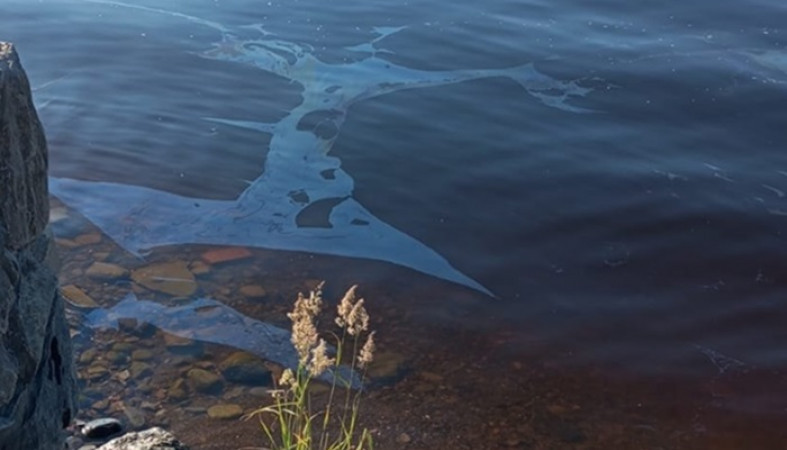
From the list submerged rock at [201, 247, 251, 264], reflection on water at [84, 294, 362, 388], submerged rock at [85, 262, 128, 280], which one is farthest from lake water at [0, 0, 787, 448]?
reflection on water at [84, 294, 362, 388]

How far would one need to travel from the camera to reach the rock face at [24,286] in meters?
3.69

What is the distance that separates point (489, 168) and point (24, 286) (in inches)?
238

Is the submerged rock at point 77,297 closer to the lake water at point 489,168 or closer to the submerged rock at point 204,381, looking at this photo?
the lake water at point 489,168

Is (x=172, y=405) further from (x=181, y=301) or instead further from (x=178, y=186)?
(x=178, y=186)

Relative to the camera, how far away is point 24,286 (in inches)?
153

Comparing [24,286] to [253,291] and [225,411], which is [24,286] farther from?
[253,291]

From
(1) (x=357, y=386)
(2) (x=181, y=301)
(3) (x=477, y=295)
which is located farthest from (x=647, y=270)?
(2) (x=181, y=301)

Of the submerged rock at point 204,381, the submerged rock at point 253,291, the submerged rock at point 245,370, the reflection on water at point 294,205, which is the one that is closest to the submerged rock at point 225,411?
the submerged rock at point 204,381

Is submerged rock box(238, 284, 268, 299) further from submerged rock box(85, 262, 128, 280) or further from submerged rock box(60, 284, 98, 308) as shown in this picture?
submerged rock box(60, 284, 98, 308)

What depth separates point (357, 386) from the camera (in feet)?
21.1

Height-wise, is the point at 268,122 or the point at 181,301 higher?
the point at 268,122

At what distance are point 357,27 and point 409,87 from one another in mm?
1786

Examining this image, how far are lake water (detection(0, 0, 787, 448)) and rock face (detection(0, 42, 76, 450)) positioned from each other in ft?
8.30

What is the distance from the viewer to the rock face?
3.69 m
